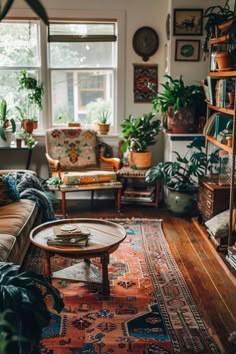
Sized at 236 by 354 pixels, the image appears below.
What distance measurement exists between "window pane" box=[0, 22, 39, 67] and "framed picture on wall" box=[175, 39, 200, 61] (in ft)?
5.45

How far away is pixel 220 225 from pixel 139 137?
5.55ft

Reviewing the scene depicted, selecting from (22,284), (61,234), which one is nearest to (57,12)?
(61,234)

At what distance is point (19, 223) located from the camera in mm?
3143

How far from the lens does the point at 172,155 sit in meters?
4.91

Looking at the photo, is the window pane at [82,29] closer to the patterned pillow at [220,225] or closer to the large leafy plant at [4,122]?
the large leafy plant at [4,122]

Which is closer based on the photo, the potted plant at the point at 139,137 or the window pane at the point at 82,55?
the potted plant at the point at 139,137

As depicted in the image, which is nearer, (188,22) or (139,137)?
(188,22)

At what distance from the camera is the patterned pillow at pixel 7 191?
3.55 metres

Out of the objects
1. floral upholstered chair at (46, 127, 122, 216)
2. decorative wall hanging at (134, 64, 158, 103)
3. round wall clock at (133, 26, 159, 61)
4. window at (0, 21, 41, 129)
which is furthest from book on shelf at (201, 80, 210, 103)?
window at (0, 21, 41, 129)

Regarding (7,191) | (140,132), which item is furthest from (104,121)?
(7,191)

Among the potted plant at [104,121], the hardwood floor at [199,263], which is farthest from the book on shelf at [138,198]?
the potted plant at [104,121]

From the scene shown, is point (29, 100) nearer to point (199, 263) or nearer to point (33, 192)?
point (33, 192)

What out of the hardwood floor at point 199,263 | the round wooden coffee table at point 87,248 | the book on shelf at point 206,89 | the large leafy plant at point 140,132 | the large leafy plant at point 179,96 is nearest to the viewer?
the hardwood floor at point 199,263

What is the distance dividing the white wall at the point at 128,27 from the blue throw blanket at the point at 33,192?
1.42 meters
